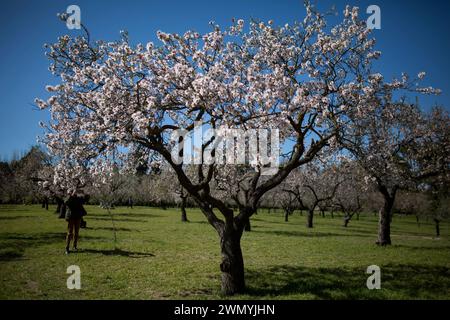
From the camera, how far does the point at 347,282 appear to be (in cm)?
1251

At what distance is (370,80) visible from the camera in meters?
11.9

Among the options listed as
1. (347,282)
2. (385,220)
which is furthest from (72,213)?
(385,220)

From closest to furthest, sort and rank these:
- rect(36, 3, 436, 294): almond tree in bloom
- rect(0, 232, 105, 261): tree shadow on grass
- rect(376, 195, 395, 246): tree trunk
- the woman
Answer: rect(36, 3, 436, 294): almond tree in bloom → rect(0, 232, 105, 261): tree shadow on grass → the woman → rect(376, 195, 395, 246): tree trunk

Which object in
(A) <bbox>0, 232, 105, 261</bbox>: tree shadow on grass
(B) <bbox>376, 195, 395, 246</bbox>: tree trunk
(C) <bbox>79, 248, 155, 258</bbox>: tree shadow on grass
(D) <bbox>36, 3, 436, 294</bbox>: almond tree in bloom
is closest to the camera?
(D) <bbox>36, 3, 436, 294</bbox>: almond tree in bloom

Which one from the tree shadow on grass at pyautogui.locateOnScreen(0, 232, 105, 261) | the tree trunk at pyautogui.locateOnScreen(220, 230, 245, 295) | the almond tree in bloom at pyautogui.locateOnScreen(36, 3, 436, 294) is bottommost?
the tree shadow on grass at pyautogui.locateOnScreen(0, 232, 105, 261)

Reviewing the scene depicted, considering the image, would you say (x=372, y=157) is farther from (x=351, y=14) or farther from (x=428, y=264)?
(x=428, y=264)

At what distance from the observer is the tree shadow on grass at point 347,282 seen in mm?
10812

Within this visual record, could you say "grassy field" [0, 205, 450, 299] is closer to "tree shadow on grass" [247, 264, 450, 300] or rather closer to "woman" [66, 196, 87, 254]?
"tree shadow on grass" [247, 264, 450, 300]

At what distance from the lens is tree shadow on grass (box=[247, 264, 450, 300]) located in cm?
1081

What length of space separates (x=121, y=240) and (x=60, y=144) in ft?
40.3

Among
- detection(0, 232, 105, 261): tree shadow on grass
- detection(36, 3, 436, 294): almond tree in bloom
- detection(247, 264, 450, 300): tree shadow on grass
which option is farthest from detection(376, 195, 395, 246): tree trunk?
detection(0, 232, 105, 261): tree shadow on grass

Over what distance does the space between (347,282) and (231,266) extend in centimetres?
511

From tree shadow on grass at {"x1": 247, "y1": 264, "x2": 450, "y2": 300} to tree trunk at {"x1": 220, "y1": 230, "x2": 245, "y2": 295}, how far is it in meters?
0.56
